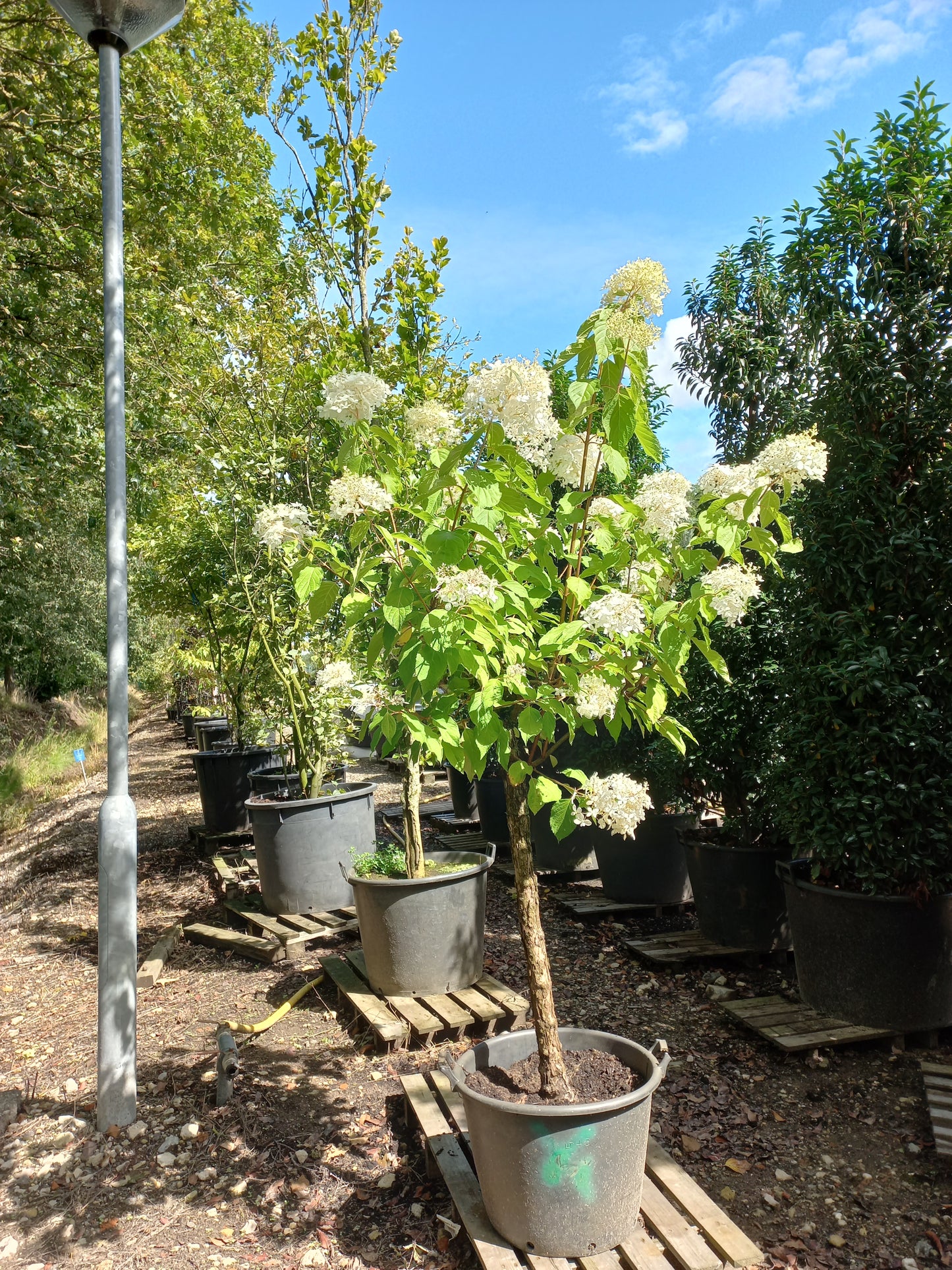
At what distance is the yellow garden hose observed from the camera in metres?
3.89

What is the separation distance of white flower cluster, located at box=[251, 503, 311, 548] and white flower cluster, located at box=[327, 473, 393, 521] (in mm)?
261

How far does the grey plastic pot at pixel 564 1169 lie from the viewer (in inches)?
83.7

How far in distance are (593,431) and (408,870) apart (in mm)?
2722

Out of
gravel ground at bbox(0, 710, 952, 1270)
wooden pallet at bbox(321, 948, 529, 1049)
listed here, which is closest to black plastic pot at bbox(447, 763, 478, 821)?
gravel ground at bbox(0, 710, 952, 1270)

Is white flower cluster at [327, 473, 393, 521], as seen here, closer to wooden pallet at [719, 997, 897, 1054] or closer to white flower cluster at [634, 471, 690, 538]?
white flower cluster at [634, 471, 690, 538]

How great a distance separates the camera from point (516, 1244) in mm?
2189

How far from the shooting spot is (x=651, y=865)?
17.6 ft

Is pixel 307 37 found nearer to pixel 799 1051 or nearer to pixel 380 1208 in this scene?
pixel 380 1208

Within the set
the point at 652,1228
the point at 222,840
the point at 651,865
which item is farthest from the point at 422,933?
the point at 222,840

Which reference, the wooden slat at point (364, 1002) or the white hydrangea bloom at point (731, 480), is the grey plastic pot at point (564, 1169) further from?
the white hydrangea bloom at point (731, 480)

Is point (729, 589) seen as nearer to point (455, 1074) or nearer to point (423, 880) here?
point (455, 1074)

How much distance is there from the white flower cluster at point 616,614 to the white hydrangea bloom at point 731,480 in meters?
0.40

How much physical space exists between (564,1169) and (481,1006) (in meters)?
1.57

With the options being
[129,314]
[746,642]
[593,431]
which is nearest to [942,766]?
[746,642]
